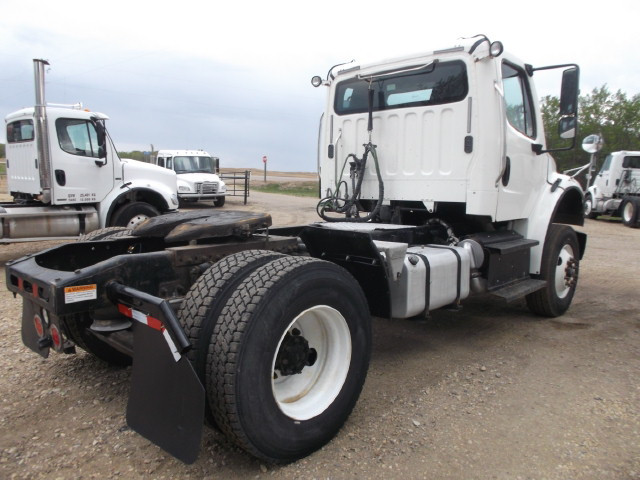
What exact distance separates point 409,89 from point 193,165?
664 inches

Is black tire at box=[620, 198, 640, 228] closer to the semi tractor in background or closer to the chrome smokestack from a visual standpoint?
the semi tractor in background

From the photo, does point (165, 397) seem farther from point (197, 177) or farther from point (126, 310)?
point (197, 177)

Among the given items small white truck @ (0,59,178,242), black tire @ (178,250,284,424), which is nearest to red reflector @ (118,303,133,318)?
black tire @ (178,250,284,424)

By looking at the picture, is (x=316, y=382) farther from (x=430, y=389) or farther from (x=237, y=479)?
(x=430, y=389)

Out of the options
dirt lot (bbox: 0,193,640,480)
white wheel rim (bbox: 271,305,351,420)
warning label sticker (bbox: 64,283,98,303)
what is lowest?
dirt lot (bbox: 0,193,640,480)

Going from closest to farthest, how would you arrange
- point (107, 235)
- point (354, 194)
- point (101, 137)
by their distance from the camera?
point (107, 235) < point (354, 194) < point (101, 137)

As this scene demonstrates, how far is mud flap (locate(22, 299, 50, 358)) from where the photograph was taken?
2863 mm

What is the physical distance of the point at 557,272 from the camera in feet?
17.9

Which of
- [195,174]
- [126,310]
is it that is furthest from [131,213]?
[195,174]

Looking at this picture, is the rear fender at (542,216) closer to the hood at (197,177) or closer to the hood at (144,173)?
the hood at (144,173)

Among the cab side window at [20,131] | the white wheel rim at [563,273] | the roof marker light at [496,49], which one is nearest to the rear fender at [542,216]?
the white wheel rim at [563,273]

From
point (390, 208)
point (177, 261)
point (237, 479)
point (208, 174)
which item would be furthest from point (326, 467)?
point (208, 174)

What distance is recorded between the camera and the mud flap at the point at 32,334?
286 centimetres

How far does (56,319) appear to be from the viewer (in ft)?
9.00
